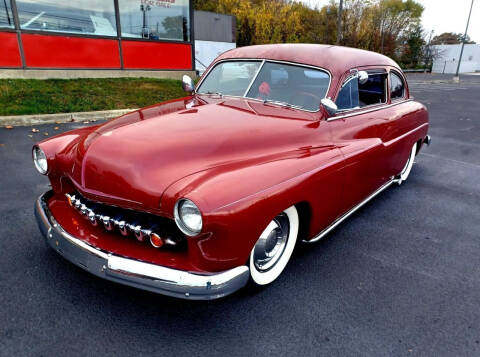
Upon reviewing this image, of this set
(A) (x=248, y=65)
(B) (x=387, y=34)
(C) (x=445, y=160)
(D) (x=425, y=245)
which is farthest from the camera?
(B) (x=387, y=34)

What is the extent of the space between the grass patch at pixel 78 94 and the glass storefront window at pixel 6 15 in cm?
145

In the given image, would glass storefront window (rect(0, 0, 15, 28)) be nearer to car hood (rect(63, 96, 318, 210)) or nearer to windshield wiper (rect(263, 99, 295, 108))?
car hood (rect(63, 96, 318, 210))

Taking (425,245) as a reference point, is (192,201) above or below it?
above

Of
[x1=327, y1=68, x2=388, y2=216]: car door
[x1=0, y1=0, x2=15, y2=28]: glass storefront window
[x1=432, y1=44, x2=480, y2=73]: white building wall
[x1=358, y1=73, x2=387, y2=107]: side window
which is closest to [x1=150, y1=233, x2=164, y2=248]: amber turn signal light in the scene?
[x1=327, y1=68, x2=388, y2=216]: car door

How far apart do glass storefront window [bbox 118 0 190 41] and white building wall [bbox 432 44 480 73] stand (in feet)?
153

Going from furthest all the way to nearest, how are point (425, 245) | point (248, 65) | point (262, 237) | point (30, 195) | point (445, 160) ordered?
point (445, 160) < point (30, 195) < point (248, 65) < point (425, 245) < point (262, 237)

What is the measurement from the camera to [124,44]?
36.1 feet

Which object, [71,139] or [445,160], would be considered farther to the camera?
[445,160]

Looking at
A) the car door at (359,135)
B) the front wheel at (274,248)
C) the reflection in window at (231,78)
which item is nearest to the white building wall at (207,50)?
the reflection in window at (231,78)

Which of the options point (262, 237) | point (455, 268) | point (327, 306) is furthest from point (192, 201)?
point (455, 268)

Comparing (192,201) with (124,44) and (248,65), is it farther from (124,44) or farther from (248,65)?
(124,44)

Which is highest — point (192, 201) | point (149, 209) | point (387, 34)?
point (387, 34)

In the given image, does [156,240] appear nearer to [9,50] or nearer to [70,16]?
[9,50]

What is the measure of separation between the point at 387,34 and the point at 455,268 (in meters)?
47.3
